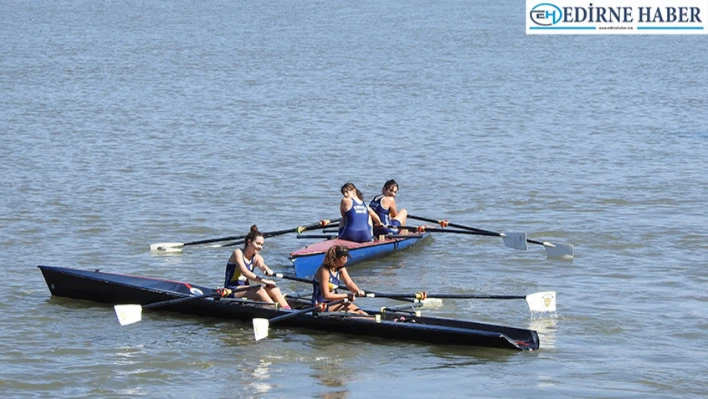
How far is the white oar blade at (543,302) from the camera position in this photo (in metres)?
15.5

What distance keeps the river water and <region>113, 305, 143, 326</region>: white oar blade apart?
30 centimetres

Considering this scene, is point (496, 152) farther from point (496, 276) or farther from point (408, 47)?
point (408, 47)

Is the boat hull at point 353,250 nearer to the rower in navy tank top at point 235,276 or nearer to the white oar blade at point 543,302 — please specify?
the rower in navy tank top at point 235,276

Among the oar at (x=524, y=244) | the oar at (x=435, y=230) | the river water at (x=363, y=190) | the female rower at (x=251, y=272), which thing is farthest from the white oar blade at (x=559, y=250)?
the female rower at (x=251, y=272)

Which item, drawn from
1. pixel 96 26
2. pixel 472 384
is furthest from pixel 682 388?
pixel 96 26

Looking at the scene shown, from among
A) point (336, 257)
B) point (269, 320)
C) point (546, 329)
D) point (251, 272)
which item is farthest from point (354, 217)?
point (269, 320)

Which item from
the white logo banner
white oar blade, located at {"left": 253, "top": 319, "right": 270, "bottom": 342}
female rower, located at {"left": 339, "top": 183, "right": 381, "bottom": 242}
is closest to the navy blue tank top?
female rower, located at {"left": 339, "top": 183, "right": 381, "bottom": 242}

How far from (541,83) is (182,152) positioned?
62.6 ft

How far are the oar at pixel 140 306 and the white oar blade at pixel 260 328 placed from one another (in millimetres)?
933

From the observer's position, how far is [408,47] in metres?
57.0

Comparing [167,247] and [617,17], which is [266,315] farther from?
[617,17]

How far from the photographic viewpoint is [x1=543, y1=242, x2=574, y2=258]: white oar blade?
19.8 m

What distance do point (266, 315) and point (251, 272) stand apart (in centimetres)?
61

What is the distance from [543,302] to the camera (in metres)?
15.6
